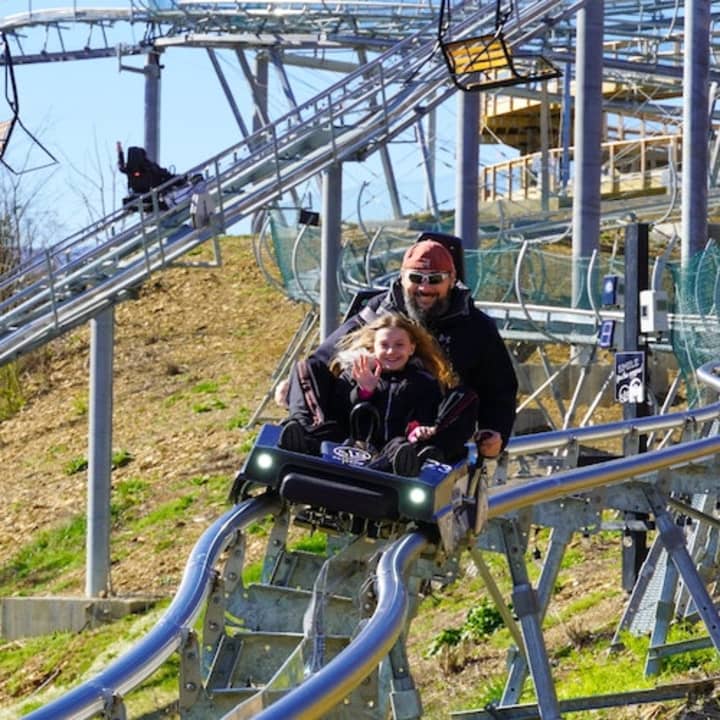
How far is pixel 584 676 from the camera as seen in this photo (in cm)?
977

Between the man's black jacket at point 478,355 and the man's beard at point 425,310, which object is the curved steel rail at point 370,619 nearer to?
the man's black jacket at point 478,355

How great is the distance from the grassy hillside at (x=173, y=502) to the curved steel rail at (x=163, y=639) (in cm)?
128

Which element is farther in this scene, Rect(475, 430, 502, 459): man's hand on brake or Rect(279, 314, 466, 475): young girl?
Rect(475, 430, 502, 459): man's hand on brake

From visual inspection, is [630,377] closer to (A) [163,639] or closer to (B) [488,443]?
(B) [488,443]

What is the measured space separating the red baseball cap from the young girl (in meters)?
0.41

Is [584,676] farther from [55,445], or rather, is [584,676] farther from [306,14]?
[306,14]

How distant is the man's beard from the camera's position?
23.8ft

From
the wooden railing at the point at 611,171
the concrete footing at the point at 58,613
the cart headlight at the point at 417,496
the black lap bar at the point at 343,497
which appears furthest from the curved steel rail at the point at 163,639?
the wooden railing at the point at 611,171

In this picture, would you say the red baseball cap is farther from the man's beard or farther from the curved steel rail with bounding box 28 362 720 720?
the curved steel rail with bounding box 28 362 720 720

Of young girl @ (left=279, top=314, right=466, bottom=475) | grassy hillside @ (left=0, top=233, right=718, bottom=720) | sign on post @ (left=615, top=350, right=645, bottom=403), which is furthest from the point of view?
sign on post @ (left=615, top=350, right=645, bottom=403)

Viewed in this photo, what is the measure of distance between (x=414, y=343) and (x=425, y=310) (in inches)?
17.1

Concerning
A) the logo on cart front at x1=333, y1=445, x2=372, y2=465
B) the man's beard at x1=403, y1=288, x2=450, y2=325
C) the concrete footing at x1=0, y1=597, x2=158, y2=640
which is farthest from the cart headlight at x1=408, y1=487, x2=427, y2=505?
the concrete footing at x1=0, y1=597, x2=158, y2=640

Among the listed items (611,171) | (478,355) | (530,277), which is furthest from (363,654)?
(611,171)

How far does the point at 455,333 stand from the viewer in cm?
721
